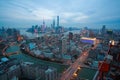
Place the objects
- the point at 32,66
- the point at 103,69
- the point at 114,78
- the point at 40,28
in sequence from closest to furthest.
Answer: the point at 114,78
the point at 103,69
the point at 32,66
the point at 40,28

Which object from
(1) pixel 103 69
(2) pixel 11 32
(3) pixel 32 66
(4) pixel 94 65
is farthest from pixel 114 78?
(2) pixel 11 32

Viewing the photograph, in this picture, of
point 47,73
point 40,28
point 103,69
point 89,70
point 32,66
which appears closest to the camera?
point 103,69

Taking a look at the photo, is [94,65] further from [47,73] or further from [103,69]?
[103,69]

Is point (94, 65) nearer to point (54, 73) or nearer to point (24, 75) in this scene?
point (54, 73)

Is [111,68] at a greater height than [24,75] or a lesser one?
greater

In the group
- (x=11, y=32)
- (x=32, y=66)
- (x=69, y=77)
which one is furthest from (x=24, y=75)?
(x=11, y=32)

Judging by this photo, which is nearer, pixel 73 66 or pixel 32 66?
pixel 32 66

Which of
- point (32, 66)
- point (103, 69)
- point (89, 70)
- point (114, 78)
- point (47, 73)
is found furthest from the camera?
point (89, 70)

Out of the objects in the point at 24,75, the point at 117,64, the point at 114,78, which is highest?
the point at 117,64

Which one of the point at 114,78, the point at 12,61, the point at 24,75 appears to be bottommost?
the point at 24,75
